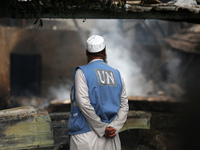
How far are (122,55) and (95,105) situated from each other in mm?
11375

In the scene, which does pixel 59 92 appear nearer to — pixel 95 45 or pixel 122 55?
pixel 122 55

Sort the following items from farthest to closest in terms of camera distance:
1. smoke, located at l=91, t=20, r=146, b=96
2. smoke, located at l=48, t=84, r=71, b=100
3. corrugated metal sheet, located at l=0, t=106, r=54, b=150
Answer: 1. smoke, located at l=91, t=20, r=146, b=96
2. smoke, located at l=48, t=84, r=71, b=100
3. corrugated metal sheet, located at l=0, t=106, r=54, b=150

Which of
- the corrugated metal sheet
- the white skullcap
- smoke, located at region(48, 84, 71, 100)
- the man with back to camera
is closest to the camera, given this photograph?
the man with back to camera

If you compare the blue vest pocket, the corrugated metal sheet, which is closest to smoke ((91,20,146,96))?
the corrugated metal sheet

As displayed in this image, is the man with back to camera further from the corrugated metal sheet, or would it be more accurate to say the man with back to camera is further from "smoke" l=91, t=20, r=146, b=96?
"smoke" l=91, t=20, r=146, b=96

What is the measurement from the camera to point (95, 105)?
9.38 feet

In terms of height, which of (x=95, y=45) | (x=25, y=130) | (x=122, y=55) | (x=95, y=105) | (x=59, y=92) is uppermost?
(x=95, y=45)

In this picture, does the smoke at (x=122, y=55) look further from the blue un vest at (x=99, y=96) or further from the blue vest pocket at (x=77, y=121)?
the blue vest pocket at (x=77, y=121)

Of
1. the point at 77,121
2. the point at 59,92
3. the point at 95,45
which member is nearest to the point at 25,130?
the point at 77,121

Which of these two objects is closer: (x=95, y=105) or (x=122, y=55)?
(x=95, y=105)

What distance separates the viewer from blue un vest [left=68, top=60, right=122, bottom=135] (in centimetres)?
284

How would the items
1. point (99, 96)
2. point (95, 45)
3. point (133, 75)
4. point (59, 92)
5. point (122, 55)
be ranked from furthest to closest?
point (133, 75), point (122, 55), point (59, 92), point (95, 45), point (99, 96)

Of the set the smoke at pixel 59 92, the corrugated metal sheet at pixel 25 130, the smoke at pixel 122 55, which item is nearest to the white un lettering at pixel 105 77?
the corrugated metal sheet at pixel 25 130

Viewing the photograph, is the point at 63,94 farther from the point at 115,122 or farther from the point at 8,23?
the point at 115,122
